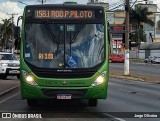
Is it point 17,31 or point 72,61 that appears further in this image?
point 17,31

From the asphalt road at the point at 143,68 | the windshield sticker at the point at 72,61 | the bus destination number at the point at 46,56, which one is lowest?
the asphalt road at the point at 143,68

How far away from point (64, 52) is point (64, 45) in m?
0.21

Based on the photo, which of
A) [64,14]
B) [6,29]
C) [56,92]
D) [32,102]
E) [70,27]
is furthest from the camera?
[6,29]

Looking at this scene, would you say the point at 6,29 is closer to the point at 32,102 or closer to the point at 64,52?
the point at 32,102

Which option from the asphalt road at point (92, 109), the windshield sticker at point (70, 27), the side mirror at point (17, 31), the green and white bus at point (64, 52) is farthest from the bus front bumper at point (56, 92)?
the windshield sticker at point (70, 27)

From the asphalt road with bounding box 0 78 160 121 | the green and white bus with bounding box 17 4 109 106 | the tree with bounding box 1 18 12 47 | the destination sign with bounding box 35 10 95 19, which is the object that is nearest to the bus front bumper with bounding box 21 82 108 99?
the green and white bus with bounding box 17 4 109 106

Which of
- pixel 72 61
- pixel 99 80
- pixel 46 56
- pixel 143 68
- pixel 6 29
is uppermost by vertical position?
pixel 6 29

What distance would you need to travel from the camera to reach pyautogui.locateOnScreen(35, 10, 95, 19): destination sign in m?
14.0

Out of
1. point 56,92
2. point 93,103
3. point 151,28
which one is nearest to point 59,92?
point 56,92

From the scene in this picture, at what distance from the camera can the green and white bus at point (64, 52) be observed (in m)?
13.5

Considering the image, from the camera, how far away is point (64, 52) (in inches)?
541

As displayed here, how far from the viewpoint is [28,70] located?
44.3 feet

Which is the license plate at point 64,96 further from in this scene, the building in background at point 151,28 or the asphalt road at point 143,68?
the building in background at point 151,28

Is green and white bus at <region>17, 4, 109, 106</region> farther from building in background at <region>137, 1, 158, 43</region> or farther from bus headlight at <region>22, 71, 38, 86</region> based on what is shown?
building in background at <region>137, 1, 158, 43</region>
